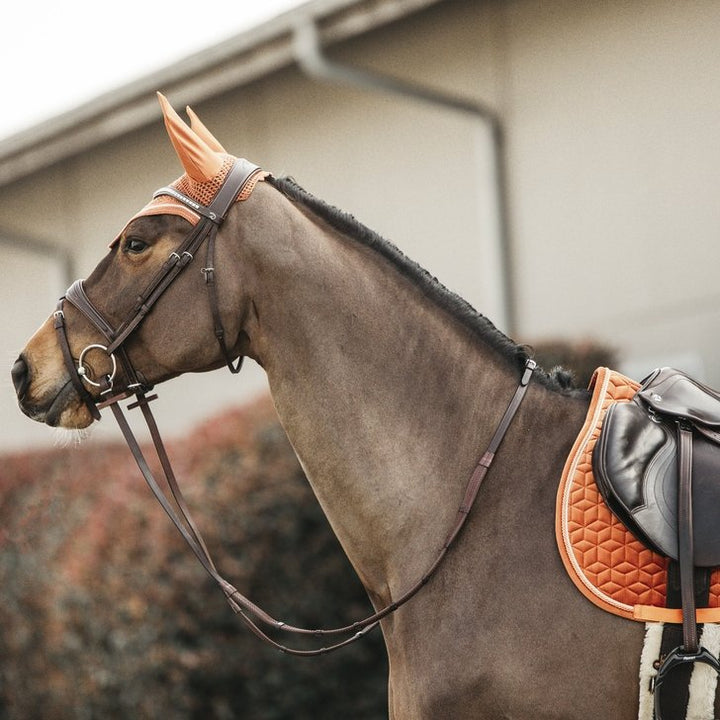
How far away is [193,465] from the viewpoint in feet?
20.7

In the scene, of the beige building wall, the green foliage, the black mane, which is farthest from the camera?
the beige building wall

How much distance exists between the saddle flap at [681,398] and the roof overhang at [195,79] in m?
4.55

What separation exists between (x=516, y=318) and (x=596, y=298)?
0.62 meters

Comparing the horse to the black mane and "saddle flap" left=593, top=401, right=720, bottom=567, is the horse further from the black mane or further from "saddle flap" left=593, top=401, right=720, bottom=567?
"saddle flap" left=593, top=401, right=720, bottom=567

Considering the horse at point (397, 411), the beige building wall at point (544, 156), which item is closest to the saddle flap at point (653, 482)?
the horse at point (397, 411)

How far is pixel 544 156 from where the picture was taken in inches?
278

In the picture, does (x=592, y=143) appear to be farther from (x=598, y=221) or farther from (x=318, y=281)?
(x=318, y=281)

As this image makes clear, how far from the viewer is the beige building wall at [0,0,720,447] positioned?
A: 6371mm

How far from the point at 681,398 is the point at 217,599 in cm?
357

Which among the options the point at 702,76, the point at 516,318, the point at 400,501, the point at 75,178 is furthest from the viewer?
the point at 75,178

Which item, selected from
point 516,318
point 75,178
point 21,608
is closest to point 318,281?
point 516,318

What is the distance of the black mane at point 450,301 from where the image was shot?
296 centimetres

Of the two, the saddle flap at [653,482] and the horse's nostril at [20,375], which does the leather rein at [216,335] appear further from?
the saddle flap at [653,482]

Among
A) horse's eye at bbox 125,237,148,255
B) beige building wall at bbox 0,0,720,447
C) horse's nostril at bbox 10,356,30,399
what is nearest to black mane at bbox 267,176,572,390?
horse's eye at bbox 125,237,148,255
